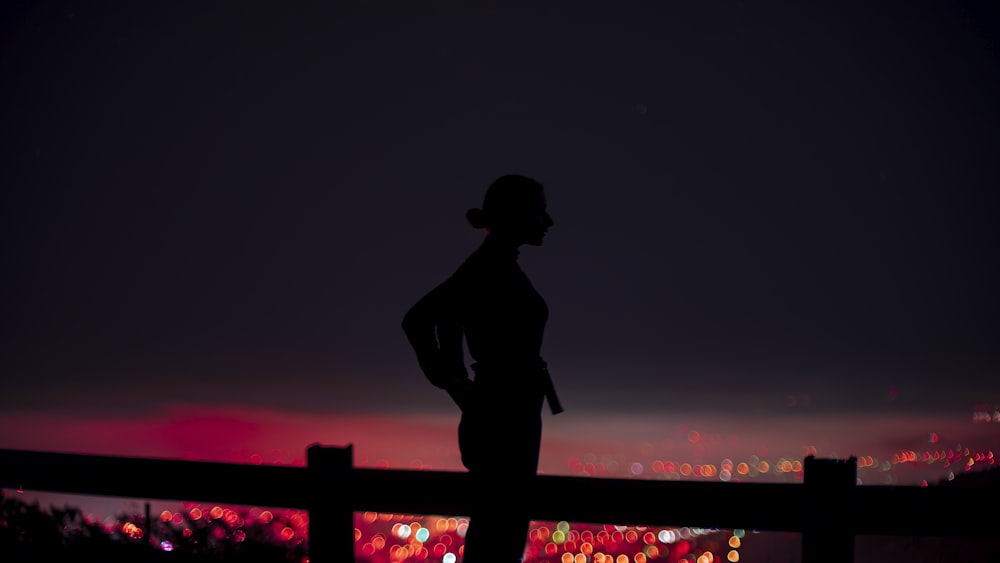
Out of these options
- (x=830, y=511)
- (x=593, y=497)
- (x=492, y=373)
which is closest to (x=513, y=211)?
(x=492, y=373)

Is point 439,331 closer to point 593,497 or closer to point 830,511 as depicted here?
point 593,497

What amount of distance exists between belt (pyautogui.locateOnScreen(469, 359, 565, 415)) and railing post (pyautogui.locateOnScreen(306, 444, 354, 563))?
1.25 meters

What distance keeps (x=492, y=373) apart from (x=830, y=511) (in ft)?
6.12

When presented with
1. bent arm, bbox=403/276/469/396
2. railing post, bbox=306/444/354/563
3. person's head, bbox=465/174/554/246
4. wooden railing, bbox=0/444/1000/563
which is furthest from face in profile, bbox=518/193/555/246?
railing post, bbox=306/444/354/563

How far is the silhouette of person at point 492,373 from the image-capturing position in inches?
145

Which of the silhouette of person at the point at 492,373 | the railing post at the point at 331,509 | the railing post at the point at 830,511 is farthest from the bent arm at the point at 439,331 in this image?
the railing post at the point at 830,511

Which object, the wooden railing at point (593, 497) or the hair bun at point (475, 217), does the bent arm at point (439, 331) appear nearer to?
the hair bun at point (475, 217)

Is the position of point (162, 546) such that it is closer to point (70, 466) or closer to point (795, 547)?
point (70, 466)

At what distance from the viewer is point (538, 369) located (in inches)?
149

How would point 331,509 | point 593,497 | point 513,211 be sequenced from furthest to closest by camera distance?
1. point 331,509
2. point 593,497
3. point 513,211

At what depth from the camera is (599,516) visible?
4043 mm

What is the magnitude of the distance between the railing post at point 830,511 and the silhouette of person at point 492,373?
4.69ft

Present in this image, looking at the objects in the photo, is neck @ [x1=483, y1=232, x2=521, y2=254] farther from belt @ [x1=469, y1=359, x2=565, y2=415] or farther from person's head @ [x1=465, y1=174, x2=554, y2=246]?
belt @ [x1=469, y1=359, x2=565, y2=415]

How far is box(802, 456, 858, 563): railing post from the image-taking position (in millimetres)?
3805
